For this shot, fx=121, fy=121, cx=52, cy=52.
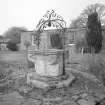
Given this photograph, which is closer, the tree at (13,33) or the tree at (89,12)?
the tree at (89,12)

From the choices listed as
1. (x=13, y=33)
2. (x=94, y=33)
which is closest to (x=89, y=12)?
(x=94, y=33)

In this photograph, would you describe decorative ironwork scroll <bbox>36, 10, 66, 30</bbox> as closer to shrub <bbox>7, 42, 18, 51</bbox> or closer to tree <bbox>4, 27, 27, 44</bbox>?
shrub <bbox>7, 42, 18, 51</bbox>

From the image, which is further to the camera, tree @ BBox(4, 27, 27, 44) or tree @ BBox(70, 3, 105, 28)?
tree @ BBox(4, 27, 27, 44)

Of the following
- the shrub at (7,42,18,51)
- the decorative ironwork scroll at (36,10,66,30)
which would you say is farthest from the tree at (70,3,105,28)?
the decorative ironwork scroll at (36,10,66,30)

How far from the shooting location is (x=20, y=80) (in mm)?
4098

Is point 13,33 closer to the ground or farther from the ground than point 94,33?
farther from the ground

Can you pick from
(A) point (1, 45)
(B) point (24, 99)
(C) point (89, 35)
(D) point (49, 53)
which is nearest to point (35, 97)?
(B) point (24, 99)

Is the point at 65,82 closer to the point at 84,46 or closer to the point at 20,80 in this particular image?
the point at 20,80

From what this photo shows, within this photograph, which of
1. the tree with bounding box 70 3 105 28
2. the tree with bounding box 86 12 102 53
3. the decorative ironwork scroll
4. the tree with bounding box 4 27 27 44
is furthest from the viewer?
the tree with bounding box 4 27 27 44

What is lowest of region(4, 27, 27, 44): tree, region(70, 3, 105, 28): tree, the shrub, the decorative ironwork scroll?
the shrub

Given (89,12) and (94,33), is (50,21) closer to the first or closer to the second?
(94,33)

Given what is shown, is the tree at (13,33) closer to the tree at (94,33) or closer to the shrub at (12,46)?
the shrub at (12,46)

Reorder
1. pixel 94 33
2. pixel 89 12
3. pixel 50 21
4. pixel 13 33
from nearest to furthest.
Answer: pixel 50 21, pixel 94 33, pixel 89 12, pixel 13 33

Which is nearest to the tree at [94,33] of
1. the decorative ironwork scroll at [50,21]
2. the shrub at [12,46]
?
the decorative ironwork scroll at [50,21]
